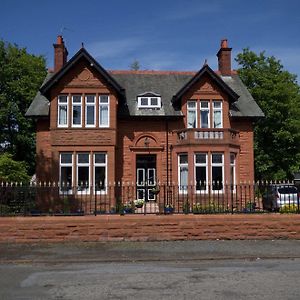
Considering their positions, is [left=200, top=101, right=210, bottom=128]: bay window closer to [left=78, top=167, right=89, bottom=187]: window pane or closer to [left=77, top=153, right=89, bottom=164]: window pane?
[left=77, top=153, right=89, bottom=164]: window pane

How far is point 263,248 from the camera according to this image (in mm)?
12672

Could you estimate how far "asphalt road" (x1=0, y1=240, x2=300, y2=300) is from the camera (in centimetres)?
765

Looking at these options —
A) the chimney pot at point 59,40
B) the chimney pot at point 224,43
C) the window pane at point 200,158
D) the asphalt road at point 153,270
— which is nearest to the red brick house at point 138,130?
the window pane at point 200,158

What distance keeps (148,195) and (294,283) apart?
16.6 metres

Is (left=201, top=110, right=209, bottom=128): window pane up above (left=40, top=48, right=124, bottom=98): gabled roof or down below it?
below

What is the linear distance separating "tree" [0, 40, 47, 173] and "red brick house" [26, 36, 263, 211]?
9.59m

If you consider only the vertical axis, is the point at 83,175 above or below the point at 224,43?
below

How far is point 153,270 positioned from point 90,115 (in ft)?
50.2

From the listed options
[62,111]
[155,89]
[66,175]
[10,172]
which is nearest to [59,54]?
[62,111]

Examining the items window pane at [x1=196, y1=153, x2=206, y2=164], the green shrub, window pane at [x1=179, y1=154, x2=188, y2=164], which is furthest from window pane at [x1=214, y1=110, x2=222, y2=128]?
the green shrub

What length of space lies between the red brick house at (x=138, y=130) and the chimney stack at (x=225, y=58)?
2426mm

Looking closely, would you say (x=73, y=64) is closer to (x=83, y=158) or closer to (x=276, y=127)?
(x=83, y=158)

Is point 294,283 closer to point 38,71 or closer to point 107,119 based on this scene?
point 107,119

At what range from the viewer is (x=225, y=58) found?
28453 mm
